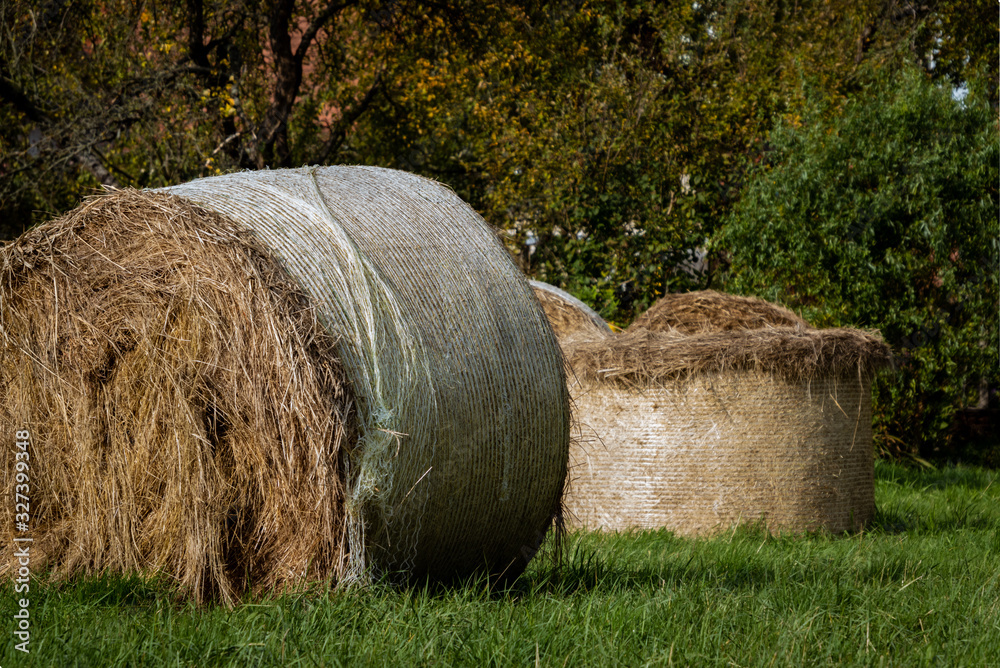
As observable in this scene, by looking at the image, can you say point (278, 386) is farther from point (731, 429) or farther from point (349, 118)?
point (349, 118)

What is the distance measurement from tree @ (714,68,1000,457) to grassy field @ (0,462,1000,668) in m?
5.52

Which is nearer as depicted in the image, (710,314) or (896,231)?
(710,314)

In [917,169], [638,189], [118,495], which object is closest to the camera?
[118,495]

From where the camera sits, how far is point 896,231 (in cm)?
1004

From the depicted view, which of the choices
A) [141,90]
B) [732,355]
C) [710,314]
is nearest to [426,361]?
[732,355]

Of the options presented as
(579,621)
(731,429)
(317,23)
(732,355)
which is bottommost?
(579,621)

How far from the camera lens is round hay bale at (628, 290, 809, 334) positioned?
7.73 metres

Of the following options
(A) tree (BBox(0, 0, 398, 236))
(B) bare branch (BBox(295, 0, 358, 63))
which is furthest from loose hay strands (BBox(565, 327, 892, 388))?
(B) bare branch (BBox(295, 0, 358, 63))

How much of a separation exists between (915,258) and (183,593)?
8.44 metres

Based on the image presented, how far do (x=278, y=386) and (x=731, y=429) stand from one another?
141 inches

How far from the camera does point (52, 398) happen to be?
435 centimetres

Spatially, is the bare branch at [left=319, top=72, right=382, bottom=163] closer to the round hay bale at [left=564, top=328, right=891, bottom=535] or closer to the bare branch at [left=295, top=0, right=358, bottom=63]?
the bare branch at [left=295, top=0, right=358, bottom=63]

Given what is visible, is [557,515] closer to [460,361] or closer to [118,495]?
[460,361]

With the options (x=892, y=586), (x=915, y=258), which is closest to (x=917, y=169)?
(x=915, y=258)
